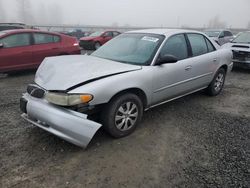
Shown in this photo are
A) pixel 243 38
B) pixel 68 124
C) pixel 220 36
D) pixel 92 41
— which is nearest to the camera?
pixel 68 124

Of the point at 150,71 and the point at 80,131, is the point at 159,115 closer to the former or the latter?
the point at 150,71

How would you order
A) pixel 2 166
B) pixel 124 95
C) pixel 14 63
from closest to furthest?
pixel 2 166 → pixel 124 95 → pixel 14 63

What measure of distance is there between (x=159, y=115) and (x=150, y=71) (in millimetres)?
1061

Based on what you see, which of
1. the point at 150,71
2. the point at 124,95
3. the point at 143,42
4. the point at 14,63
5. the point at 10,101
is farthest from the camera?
the point at 14,63

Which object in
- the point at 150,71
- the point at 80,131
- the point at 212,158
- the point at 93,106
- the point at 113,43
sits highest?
the point at 113,43

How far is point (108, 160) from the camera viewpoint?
2.88m

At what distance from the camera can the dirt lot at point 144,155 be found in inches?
100

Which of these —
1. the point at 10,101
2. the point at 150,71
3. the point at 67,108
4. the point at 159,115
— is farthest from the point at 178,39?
the point at 10,101

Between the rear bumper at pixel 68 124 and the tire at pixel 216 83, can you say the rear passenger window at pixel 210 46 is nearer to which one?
the tire at pixel 216 83

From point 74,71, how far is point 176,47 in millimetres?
1961

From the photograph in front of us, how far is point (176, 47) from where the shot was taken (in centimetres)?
414

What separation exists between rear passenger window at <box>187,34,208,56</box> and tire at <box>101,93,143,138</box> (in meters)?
1.82

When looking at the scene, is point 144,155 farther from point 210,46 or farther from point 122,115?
point 210,46

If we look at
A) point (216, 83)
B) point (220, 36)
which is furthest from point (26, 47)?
point (220, 36)
